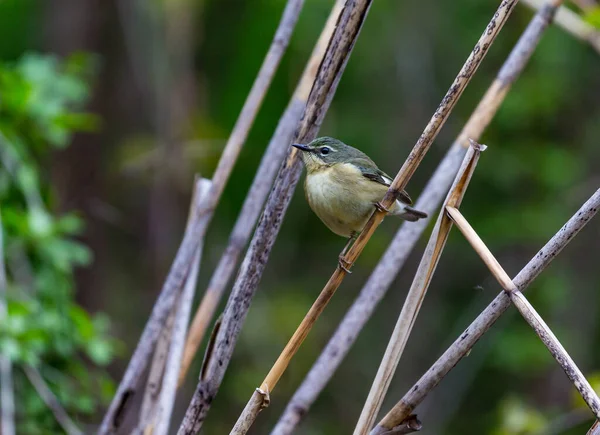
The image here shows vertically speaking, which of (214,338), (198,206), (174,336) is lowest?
(174,336)

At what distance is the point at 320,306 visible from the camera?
6.07 feet

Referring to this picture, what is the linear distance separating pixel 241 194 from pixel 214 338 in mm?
3747

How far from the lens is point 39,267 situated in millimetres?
3131

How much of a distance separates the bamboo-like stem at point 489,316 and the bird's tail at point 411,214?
807 mm

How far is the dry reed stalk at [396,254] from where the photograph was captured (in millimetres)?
2465

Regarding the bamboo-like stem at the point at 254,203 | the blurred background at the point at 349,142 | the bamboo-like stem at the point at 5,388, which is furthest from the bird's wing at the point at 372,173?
the blurred background at the point at 349,142

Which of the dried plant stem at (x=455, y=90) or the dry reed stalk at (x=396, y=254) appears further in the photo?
the dry reed stalk at (x=396, y=254)

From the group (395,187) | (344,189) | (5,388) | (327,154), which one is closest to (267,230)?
(395,187)

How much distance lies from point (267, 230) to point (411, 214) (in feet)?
2.77

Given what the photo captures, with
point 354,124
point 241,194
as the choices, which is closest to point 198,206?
point 241,194

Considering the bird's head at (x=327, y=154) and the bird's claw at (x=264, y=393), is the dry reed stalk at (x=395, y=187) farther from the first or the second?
the bird's head at (x=327, y=154)

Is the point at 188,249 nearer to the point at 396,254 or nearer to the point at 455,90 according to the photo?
the point at 396,254

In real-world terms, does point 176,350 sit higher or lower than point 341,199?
lower

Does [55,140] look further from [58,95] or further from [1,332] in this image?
[1,332]
